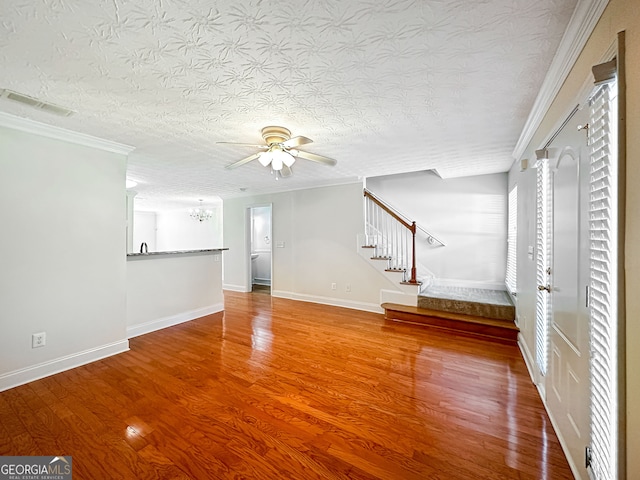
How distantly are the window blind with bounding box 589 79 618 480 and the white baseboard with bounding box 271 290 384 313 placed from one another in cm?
334

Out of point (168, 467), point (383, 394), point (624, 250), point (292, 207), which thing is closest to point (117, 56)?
point (168, 467)

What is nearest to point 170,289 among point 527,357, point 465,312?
point 465,312

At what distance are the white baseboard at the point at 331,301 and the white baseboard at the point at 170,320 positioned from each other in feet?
4.40

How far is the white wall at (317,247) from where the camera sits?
15.0ft

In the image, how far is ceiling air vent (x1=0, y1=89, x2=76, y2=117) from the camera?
1.77m

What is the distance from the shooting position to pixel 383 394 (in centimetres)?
207

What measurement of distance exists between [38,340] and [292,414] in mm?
2428

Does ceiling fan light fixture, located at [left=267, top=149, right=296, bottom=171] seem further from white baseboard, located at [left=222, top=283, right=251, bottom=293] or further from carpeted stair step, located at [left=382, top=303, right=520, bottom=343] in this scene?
white baseboard, located at [left=222, top=283, right=251, bottom=293]

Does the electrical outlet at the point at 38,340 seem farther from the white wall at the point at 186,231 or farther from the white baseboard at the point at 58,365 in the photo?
the white wall at the point at 186,231

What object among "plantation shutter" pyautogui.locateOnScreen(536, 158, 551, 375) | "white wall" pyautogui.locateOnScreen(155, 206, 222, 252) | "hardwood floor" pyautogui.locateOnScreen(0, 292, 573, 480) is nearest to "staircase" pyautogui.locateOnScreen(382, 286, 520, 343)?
"hardwood floor" pyautogui.locateOnScreen(0, 292, 573, 480)

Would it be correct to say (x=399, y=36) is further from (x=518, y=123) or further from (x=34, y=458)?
(x=34, y=458)

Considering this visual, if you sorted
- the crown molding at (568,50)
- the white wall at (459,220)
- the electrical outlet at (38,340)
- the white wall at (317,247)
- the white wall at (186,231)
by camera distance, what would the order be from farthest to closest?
the white wall at (186,231) → the white wall at (317,247) → the white wall at (459,220) → the electrical outlet at (38,340) → the crown molding at (568,50)

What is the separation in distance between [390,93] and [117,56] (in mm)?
1662

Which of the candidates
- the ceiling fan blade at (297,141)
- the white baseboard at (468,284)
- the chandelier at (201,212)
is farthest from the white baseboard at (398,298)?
the chandelier at (201,212)
